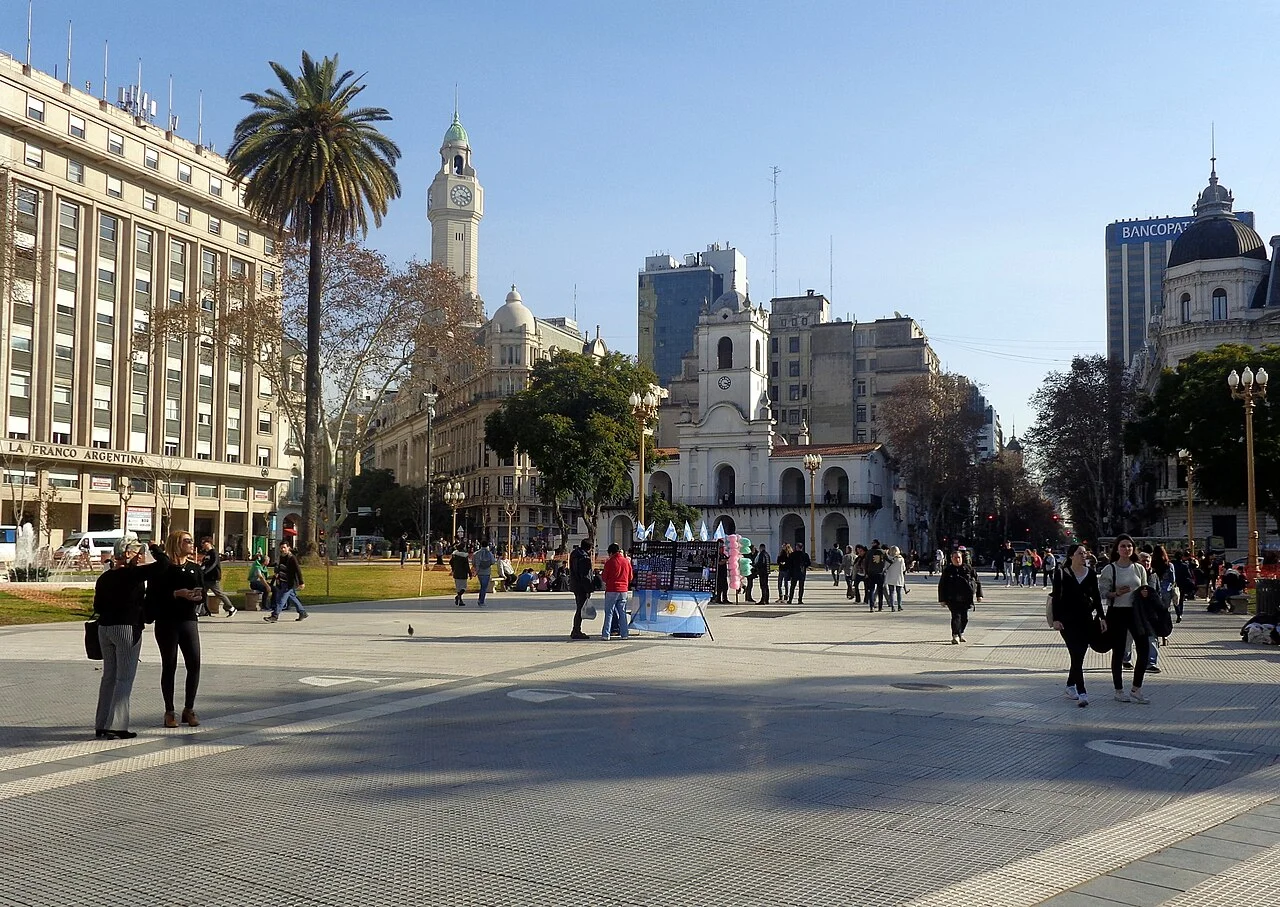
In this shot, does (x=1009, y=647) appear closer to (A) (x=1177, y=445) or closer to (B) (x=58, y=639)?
(B) (x=58, y=639)

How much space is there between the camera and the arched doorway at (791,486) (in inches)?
3123

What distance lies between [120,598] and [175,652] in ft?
2.40

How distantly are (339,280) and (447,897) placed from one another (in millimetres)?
41163

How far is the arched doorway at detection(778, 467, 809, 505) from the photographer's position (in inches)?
3123

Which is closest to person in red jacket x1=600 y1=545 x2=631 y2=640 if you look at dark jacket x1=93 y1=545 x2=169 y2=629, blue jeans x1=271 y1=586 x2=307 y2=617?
blue jeans x1=271 y1=586 x2=307 y2=617

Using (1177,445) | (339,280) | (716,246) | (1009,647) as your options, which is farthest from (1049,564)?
(716,246)

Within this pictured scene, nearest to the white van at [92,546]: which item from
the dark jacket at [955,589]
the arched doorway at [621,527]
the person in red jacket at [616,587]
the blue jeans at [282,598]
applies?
the blue jeans at [282,598]

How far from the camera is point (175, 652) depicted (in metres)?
9.53

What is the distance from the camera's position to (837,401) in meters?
102

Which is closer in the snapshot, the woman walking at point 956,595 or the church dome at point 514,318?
the woman walking at point 956,595

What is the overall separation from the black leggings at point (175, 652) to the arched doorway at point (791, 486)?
2784 inches

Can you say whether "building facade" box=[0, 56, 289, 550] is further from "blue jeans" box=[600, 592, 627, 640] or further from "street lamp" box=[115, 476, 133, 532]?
"blue jeans" box=[600, 592, 627, 640]

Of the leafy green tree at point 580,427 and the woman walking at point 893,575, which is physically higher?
the leafy green tree at point 580,427

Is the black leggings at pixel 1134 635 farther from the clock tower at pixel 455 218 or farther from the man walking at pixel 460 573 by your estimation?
the clock tower at pixel 455 218
